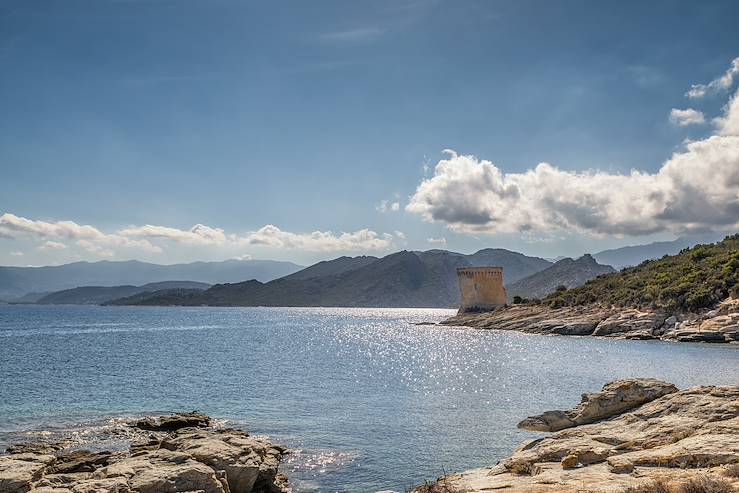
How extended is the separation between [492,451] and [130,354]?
47753 mm

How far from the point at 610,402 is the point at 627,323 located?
196 feet

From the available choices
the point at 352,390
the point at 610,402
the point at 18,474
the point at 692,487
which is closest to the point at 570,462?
the point at 692,487

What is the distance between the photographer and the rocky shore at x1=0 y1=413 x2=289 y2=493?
1248 centimetres

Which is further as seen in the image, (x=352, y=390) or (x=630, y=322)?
(x=630, y=322)

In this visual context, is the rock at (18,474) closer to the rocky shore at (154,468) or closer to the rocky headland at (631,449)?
the rocky shore at (154,468)

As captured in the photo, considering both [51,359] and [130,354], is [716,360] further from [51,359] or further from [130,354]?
[51,359]

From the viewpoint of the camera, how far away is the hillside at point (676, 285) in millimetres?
71812

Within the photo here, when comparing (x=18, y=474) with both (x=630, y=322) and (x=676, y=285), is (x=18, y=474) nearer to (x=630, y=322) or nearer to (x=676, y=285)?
(x=630, y=322)

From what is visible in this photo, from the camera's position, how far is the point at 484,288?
12444 centimetres

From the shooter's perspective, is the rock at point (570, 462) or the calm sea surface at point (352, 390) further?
the calm sea surface at point (352, 390)

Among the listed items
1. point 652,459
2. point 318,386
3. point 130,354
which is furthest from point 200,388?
point 652,459

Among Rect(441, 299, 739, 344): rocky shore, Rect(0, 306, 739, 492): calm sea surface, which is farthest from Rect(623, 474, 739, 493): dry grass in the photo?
Rect(441, 299, 739, 344): rocky shore

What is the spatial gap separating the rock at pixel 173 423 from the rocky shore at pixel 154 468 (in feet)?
12.1

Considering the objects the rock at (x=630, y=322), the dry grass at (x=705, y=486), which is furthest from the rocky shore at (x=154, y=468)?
the rock at (x=630, y=322)
